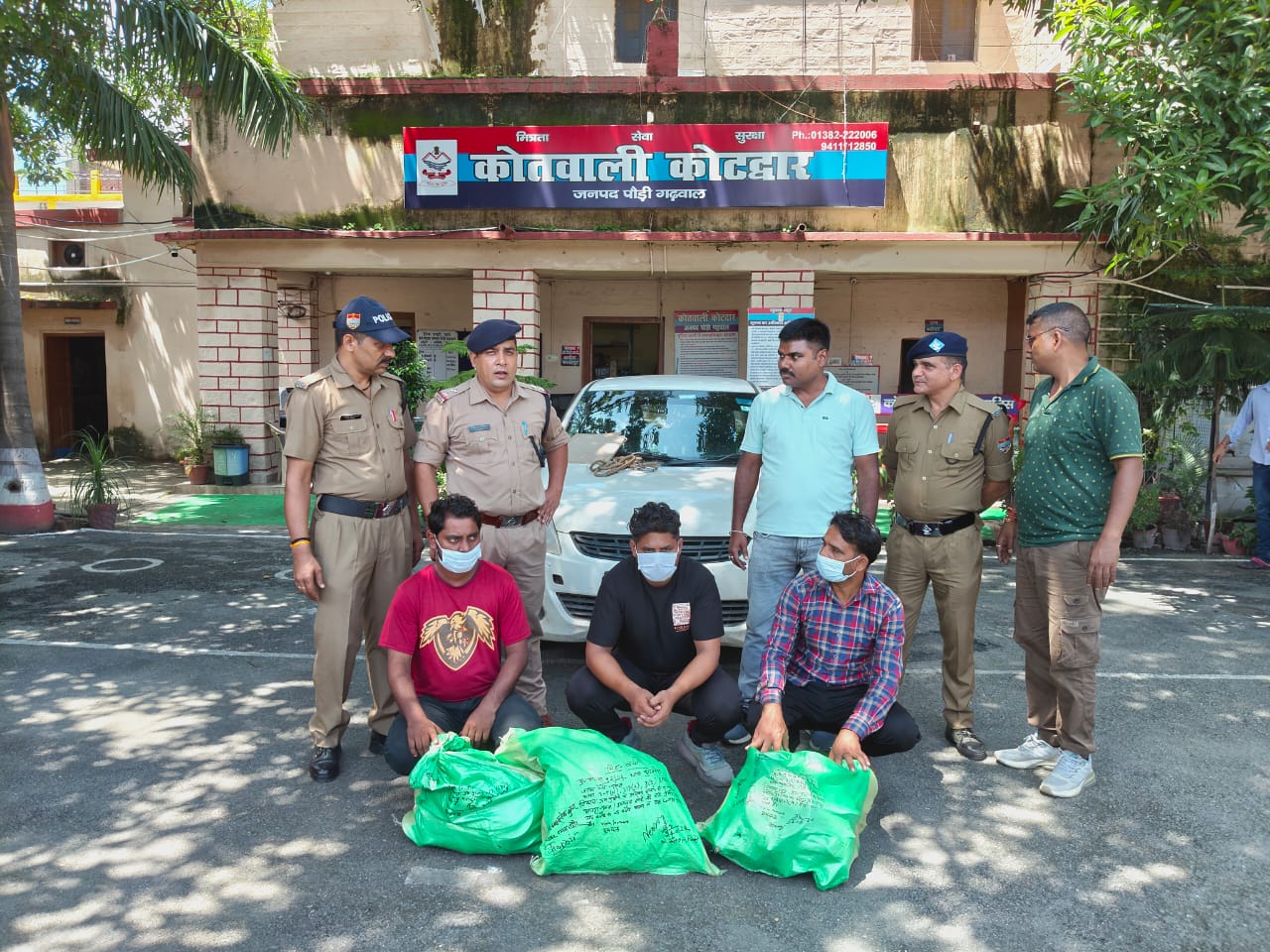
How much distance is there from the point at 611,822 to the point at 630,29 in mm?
12003

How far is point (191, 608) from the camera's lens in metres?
6.97

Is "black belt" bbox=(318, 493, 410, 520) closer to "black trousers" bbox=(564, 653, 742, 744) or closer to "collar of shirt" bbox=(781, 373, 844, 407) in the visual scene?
"black trousers" bbox=(564, 653, 742, 744)

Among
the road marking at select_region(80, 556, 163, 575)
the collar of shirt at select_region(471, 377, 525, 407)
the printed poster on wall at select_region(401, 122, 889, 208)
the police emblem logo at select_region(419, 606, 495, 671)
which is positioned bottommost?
the road marking at select_region(80, 556, 163, 575)

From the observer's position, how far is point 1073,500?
13.3 feet

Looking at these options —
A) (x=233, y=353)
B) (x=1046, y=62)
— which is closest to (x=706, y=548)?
(x=233, y=353)

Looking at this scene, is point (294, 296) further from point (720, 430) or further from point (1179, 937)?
point (1179, 937)

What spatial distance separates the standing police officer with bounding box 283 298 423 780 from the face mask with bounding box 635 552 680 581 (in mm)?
1176

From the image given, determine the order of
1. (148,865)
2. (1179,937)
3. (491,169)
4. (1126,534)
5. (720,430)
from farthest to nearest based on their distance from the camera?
1. (491,169)
2. (1126,534)
3. (720,430)
4. (148,865)
5. (1179,937)

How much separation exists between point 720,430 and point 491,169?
255 inches

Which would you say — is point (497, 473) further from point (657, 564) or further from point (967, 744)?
point (967, 744)

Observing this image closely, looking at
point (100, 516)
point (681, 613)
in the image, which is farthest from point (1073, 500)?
point (100, 516)

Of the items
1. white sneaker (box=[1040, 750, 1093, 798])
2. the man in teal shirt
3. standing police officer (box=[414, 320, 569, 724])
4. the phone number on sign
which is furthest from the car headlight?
the phone number on sign

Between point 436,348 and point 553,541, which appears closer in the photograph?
point 553,541

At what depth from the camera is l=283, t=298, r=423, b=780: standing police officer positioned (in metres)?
4.07
